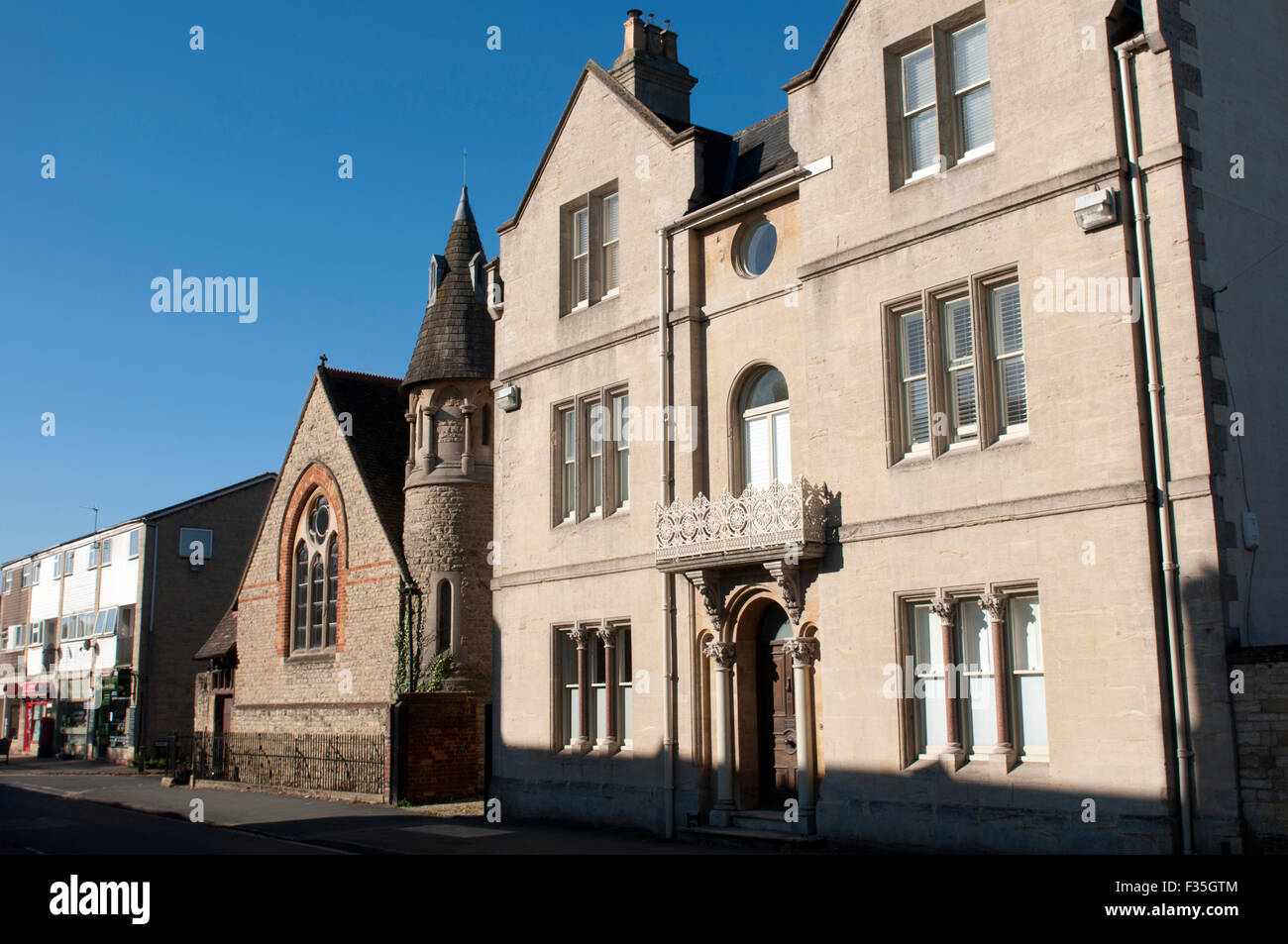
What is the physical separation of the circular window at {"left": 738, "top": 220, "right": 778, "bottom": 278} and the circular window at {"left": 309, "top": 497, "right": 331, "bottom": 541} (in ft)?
57.4

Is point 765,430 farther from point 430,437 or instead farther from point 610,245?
point 430,437

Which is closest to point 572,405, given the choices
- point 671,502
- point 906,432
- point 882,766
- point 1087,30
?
point 671,502

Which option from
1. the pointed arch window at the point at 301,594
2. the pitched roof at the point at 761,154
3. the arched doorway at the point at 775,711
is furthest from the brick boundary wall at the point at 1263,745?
the pointed arch window at the point at 301,594

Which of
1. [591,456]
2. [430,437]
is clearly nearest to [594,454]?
[591,456]

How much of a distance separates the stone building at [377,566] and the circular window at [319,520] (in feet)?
0.16

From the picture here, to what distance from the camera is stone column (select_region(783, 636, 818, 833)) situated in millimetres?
16359

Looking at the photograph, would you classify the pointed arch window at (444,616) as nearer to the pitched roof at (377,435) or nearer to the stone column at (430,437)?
the pitched roof at (377,435)

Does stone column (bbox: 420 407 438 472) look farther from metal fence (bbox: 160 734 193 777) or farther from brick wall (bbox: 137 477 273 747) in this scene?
brick wall (bbox: 137 477 273 747)

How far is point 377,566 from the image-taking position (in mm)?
29188

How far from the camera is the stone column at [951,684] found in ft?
46.8

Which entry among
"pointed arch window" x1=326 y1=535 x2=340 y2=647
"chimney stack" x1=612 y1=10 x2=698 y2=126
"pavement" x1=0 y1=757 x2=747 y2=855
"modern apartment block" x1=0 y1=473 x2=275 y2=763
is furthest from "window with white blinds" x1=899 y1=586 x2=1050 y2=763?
"modern apartment block" x1=0 y1=473 x2=275 y2=763
